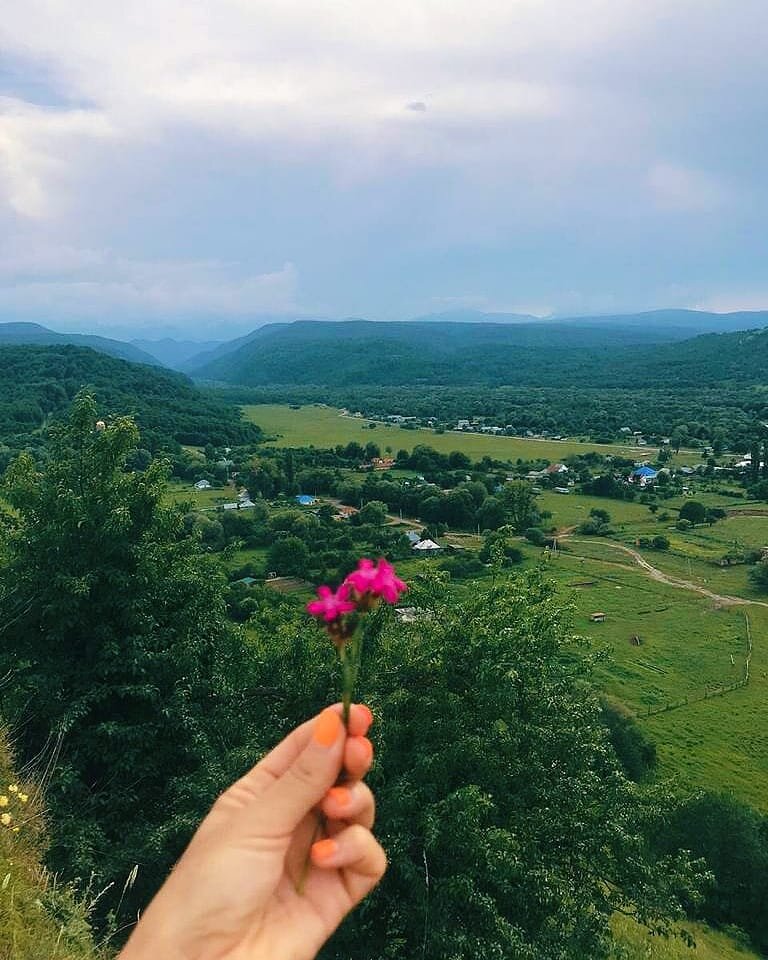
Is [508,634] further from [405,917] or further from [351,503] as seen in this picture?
[351,503]

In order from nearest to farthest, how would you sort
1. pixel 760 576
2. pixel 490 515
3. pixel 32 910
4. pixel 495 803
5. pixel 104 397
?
pixel 32 910, pixel 495 803, pixel 760 576, pixel 490 515, pixel 104 397

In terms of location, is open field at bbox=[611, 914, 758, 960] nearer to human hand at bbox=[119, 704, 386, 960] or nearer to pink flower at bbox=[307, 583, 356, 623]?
human hand at bbox=[119, 704, 386, 960]

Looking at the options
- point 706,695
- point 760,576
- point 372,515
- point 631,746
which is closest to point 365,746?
point 631,746

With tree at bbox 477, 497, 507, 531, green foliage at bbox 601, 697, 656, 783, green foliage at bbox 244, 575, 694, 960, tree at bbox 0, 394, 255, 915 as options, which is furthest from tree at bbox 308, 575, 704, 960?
tree at bbox 477, 497, 507, 531

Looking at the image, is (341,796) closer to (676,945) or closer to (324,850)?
(324,850)

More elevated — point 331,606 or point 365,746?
point 331,606

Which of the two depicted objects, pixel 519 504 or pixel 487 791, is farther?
pixel 519 504

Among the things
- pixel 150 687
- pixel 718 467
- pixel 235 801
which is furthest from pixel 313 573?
pixel 718 467

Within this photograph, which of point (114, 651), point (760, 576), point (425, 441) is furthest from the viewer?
point (425, 441)
